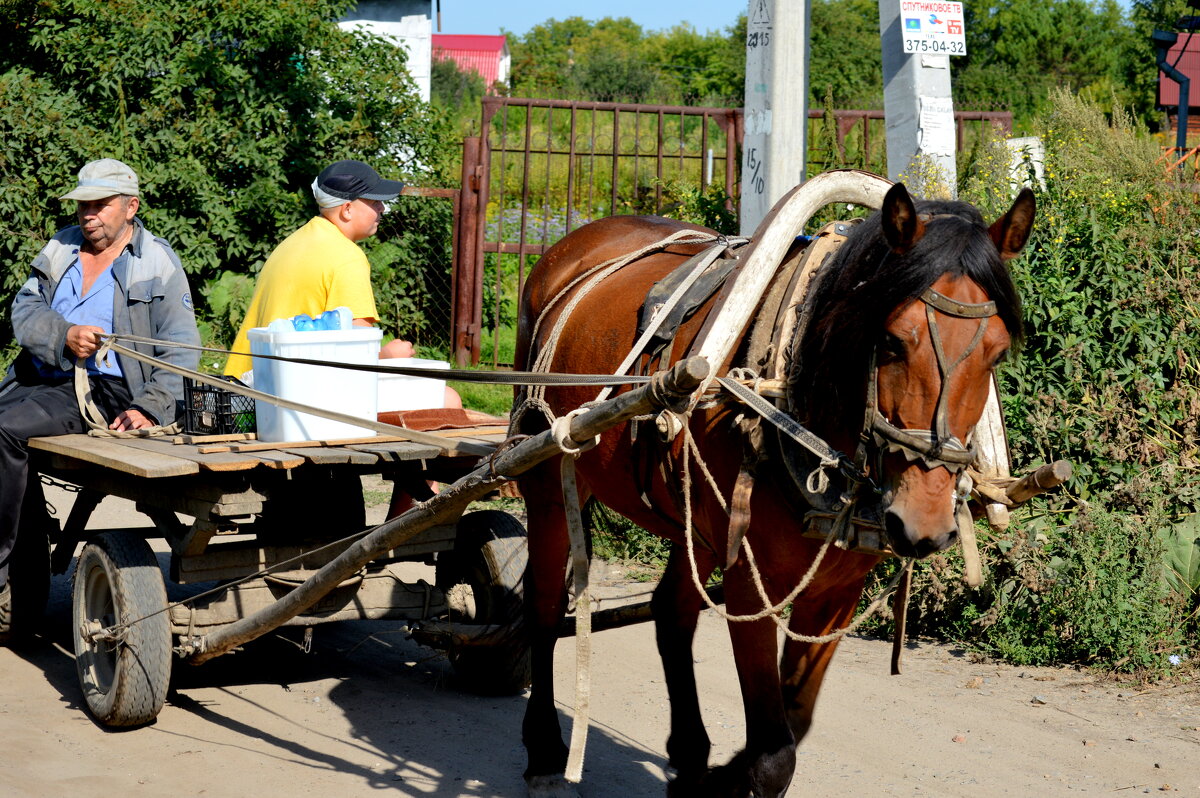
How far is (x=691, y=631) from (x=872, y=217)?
1812 mm

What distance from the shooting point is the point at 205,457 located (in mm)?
4117

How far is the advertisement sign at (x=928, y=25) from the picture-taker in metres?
6.01

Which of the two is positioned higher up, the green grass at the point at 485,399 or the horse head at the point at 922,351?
the horse head at the point at 922,351

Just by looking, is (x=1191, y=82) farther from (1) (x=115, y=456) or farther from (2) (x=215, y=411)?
(1) (x=115, y=456)

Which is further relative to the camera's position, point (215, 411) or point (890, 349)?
point (215, 411)

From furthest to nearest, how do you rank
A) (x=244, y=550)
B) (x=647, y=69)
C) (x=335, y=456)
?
(x=647, y=69)
(x=244, y=550)
(x=335, y=456)

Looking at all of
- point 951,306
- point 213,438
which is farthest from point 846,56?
point 951,306

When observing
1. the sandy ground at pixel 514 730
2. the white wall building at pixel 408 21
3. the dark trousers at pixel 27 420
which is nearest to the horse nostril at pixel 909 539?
the sandy ground at pixel 514 730

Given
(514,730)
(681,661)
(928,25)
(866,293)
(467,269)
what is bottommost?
(514,730)

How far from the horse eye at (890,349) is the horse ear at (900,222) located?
21cm

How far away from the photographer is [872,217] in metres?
3.00

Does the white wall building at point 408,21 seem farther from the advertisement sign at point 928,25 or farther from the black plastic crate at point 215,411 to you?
the black plastic crate at point 215,411

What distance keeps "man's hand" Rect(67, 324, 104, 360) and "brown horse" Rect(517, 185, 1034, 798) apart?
1.74 metres

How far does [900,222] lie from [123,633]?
3061 millimetres
